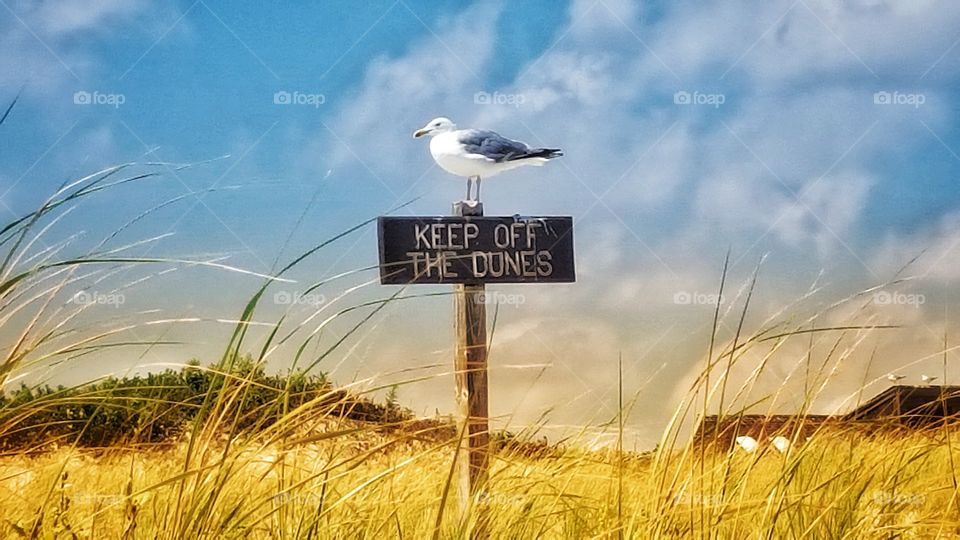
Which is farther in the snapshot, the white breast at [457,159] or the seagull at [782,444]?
the white breast at [457,159]

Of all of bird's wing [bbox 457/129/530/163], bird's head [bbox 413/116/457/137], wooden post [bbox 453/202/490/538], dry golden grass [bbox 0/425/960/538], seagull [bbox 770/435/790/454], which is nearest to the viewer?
dry golden grass [bbox 0/425/960/538]

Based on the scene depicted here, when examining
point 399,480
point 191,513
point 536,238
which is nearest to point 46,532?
point 191,513

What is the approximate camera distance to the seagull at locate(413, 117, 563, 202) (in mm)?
3514

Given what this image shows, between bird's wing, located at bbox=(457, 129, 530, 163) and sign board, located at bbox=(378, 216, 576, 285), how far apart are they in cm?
35

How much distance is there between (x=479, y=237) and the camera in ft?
10.6

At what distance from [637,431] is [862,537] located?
1.80ft

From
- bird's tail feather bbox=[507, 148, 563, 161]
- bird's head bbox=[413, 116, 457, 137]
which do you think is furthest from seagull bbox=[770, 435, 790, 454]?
bird's head bbox=[413, 116, 457, 137]

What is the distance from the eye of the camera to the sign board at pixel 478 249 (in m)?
3.17

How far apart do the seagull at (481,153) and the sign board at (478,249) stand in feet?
0.96

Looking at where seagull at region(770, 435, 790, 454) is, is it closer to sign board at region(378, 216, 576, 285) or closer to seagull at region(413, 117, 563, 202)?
sign board at region(378, 216, 576, 285)

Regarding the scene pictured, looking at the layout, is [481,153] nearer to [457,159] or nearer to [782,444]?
[457,159]

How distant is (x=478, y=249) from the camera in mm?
3234

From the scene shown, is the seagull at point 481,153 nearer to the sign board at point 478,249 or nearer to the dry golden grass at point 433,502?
the sign board at point 478,249

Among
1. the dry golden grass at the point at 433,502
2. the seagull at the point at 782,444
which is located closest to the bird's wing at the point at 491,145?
the dry golden grass at the point at 433,502
